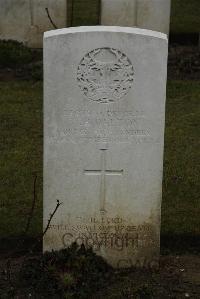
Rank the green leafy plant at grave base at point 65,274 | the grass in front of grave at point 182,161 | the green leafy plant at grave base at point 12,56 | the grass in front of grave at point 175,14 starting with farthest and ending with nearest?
the grass in front of grave at point 175,14, the green leafy plant at grave base at point 12,56, the grass in front of grave at point 182,161, the green leafy plant at grave base at point 65,274

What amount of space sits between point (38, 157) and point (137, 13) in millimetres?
5872

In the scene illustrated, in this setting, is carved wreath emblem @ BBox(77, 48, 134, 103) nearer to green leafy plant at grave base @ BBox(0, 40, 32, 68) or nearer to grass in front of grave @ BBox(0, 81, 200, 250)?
grass in front of grave @ BBox(0, 81, 200, 250)

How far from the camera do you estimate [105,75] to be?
535cm

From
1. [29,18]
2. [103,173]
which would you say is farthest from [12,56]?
[103,173]

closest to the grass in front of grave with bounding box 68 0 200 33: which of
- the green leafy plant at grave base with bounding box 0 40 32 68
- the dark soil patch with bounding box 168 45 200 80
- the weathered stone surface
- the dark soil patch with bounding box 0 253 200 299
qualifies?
the weathered stone surface

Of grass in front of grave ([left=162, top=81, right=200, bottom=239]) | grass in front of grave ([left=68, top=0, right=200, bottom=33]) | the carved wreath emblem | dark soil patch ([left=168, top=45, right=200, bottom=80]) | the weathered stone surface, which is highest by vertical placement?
grass in front of grave ([left=68, top=0, right=200, bottom=33])

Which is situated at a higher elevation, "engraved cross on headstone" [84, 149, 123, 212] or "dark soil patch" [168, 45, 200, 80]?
"dark soil patch" [168, 45, 200, 80]

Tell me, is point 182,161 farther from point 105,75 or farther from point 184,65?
point 184,65

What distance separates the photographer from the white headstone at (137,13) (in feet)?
44.0

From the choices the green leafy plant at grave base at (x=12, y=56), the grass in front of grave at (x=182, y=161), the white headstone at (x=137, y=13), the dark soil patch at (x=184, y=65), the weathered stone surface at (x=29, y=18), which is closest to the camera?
the grass in front of grave at (x=182, y=161)

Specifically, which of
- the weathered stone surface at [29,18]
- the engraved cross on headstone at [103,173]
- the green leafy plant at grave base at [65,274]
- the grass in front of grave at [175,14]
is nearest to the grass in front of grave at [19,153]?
the green leafy plant at grave base at [65,274]

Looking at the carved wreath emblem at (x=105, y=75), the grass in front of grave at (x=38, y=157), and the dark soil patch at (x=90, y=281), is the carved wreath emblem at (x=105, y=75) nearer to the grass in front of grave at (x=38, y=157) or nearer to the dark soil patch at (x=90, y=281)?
the dark soil patch at (x=90, y=281)

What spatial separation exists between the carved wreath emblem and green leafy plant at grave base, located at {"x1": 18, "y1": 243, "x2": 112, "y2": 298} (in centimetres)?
109

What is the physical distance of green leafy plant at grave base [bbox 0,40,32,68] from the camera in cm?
1203
